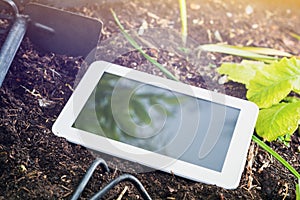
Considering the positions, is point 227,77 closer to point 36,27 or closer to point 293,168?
point 293,168

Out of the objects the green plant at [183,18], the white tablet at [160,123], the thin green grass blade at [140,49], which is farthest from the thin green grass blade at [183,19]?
the white tablet at [160,123]

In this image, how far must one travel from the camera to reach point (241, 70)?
136 cm

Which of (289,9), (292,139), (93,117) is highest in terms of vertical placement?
(289,9)

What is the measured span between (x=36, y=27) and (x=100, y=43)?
145 mm

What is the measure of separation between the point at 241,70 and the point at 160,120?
26 centimetres

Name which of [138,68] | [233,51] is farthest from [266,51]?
[138,68]

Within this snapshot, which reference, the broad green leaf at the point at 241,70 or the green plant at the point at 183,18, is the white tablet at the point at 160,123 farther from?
the green plant at the point at 183,18

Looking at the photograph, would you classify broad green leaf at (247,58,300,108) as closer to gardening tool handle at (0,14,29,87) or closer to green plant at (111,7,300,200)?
green plant at (111,7,300,200)

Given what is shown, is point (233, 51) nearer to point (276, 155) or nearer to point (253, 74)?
point (253, 74)

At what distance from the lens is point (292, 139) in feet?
4.14

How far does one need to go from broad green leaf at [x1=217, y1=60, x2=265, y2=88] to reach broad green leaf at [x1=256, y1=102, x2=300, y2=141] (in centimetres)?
12

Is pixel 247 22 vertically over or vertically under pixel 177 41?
over

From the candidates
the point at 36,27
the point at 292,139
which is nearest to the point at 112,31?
the point at 36,27

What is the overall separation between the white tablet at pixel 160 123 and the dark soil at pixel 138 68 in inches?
0.9
